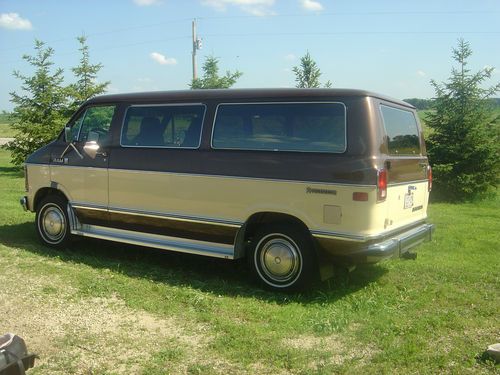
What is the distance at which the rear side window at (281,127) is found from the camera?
5.23 m

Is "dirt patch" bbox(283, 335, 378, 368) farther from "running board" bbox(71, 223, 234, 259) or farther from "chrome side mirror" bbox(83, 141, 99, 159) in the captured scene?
"chrome side mirror" bbox(83, 141, 99, 159)

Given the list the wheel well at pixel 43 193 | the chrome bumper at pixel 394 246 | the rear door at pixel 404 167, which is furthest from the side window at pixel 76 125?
the chrome bumper at pixel 394 246

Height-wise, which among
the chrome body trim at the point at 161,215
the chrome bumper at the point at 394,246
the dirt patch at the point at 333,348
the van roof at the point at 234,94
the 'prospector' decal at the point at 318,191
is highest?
the van roof at the point at 234,94

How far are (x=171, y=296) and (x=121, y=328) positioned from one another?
35.6 inches

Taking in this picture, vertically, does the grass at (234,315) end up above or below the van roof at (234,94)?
below

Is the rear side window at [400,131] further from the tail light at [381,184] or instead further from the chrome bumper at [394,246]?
the chrome bumper at [394,246]

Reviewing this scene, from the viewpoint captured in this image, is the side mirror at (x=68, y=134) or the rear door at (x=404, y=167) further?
the side mirror at (x=68, y=134)

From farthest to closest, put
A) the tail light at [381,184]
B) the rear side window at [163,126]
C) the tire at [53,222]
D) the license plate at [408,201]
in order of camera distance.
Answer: the tire at [53,222], the rear side window at [163,126], the license plate at [408,201], the tail light at [381,184]

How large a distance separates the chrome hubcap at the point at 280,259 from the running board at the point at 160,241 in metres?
0.41

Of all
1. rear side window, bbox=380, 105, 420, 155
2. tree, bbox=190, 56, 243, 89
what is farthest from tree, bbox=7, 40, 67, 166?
rear side window, bbox=380, 105, 420, 155

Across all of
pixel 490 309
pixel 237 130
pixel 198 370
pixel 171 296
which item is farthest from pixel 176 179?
pixel 490 309

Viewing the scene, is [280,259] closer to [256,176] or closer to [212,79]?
[256,176]

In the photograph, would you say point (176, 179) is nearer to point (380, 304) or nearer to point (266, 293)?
point (266, 293)

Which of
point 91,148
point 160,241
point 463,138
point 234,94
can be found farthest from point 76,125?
point 463,138
